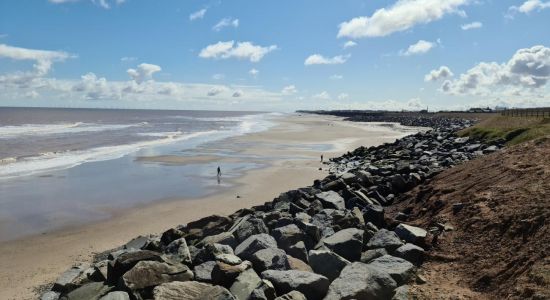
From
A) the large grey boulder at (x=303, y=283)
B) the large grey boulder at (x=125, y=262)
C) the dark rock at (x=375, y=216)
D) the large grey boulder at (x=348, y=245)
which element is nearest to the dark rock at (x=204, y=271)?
the large grey boulder at (x=125, y=262)

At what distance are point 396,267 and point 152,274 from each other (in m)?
4.37

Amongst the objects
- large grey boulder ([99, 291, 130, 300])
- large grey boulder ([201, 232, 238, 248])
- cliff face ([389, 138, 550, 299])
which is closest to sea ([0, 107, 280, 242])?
large grey boulder ([201, 232, 238, 248])

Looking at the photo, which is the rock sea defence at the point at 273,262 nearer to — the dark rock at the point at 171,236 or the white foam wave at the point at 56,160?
the dark rock at the point at 171,236

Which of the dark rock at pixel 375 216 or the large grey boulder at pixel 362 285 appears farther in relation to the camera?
the dark rock at pixel 375 216

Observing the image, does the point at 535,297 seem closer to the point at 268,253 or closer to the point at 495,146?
the point at 268,253

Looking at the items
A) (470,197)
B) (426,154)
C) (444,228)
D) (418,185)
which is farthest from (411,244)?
(426,154)

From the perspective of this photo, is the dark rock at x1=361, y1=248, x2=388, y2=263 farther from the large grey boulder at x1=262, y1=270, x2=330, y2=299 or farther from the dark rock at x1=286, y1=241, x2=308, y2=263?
the large grey boulder at x1=262, y1=270, x2=330, y2=299

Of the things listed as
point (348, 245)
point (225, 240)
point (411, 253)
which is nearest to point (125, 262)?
point (225, 240)

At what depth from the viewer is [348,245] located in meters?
9.57

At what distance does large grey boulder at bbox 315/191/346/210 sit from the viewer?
45.3ft

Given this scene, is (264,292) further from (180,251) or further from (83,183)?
(83,183)

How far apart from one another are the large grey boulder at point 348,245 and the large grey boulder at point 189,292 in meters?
2.90

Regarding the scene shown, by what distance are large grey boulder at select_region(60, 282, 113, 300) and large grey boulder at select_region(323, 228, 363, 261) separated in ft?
14.3

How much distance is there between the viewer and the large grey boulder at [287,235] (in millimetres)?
10008
